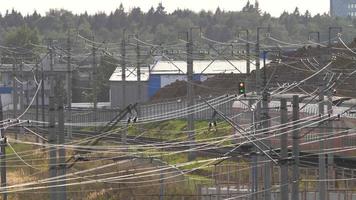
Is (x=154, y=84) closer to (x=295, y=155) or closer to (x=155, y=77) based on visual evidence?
(x=155, y=77)

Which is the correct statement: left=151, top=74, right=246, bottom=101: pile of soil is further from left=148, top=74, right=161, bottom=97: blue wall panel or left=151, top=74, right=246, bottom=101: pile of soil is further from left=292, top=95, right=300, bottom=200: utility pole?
left=292, top=95, right=300, bottom=200: utility pole

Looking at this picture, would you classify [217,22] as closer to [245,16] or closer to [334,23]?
[245,16]

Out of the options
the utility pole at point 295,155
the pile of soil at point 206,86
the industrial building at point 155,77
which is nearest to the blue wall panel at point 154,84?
the industrial building at point 155,77

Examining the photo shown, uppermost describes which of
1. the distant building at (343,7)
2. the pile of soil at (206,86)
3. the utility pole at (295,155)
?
the distant building at (343,7)

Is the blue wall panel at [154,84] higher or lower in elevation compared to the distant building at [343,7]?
lower

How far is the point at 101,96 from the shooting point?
2773 inches

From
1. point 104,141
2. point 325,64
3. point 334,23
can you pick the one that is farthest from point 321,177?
point 334,23

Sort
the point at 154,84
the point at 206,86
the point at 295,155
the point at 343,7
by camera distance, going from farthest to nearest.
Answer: the point at 343,7, the point at 154,84, the point at 206,86, the point at 295,155

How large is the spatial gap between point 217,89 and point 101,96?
22741 mm

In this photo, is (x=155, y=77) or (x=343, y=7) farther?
(x=343, y=7)

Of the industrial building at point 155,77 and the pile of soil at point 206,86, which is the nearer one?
the pile of soil at point 206,86

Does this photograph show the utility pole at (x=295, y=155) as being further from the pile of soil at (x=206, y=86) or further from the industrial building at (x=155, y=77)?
the industrial building at (x=155, y=77)

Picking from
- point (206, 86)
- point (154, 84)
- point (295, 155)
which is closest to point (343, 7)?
point (154, 84)

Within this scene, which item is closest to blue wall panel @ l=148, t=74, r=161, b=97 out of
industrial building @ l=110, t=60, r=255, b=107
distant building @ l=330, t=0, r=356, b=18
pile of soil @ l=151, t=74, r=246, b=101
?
industrial building @ l=110, t=60, r=255, b=107
